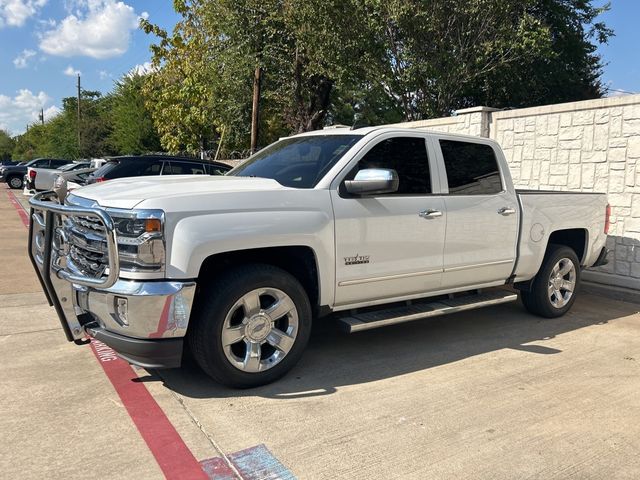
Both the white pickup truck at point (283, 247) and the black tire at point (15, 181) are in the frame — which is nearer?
the white pickup truck at point (283, 247)

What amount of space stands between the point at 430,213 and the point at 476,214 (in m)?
0.65

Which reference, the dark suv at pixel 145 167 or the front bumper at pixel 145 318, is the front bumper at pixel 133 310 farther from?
the dark suv at pixel 145 167

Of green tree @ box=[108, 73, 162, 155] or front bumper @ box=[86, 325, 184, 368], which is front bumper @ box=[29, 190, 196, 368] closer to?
front bumper @ box=[86, 325, 184, 368]

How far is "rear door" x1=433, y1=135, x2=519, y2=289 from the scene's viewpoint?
5062 millimetres

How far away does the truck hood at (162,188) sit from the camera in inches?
144

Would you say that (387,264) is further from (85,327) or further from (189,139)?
(189,139)

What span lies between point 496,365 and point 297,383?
1.77 metres

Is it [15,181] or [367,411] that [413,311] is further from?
[15,181]

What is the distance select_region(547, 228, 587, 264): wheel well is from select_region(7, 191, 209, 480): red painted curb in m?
4.79

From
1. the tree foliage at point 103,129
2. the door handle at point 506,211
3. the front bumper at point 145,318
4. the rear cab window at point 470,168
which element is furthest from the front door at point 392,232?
the tree foliage at point 103,129

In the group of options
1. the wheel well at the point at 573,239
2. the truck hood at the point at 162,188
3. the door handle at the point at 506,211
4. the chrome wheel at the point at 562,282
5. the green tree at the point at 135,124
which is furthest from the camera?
the green tree at the point at 135,124

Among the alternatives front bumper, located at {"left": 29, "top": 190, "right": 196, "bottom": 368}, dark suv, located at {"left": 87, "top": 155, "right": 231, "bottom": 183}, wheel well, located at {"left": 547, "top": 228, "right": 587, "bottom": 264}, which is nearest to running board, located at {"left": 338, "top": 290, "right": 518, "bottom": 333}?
wheel well, located at {"left": 547, "top": 228, "right": 587, "bottom": 264}

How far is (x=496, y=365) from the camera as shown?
4703 millimetres

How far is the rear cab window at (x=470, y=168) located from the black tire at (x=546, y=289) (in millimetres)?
1104
